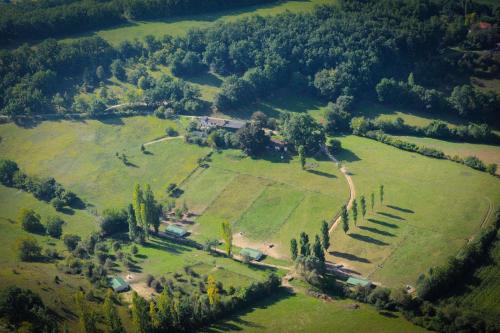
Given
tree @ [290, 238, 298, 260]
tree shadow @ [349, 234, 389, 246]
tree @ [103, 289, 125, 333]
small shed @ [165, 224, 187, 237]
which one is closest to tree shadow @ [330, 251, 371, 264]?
tree shadow @ [349, 234, 389, 246]

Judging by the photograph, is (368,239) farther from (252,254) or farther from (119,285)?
(119,285)

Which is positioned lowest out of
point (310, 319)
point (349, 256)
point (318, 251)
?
point (310, 319)

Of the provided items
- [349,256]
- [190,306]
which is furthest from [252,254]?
[190,306]

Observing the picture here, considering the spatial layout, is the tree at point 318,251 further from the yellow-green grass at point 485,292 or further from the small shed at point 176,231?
the small shed at point 176,231

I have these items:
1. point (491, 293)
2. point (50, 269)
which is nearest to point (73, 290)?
point (50, 269)

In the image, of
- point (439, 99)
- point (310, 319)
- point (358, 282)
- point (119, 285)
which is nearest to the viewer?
point (310, 319)

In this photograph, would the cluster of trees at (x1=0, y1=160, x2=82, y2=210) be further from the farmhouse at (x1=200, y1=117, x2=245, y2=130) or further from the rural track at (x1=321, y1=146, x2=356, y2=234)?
the rural track at (x1=321, y1=146, x2=356, y2=234)

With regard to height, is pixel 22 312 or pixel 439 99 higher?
pixel 439 99

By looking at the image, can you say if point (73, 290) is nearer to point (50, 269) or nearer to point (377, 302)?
point (50, 269)
